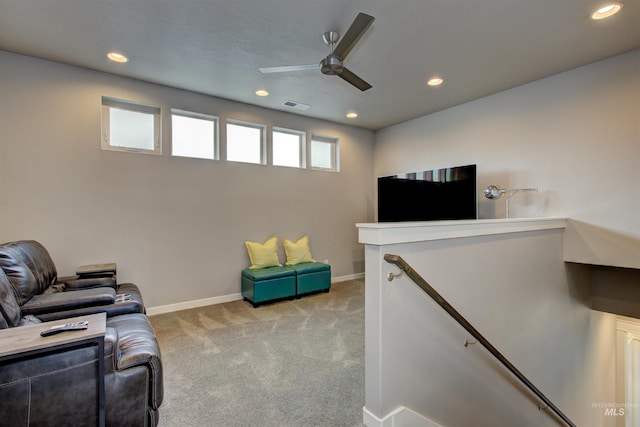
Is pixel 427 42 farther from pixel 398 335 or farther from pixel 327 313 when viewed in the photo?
pixel 327 313

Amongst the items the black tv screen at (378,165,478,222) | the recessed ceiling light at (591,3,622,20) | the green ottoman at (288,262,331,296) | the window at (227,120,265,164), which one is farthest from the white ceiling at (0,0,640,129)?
the green ottoman at (288,262,331,296)

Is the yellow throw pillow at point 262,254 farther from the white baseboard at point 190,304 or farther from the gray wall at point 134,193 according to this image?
the white baseboard at point 190,304

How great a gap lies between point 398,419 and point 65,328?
1.94 meters

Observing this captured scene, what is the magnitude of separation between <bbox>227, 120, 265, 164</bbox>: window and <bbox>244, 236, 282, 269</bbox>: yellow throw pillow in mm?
1401

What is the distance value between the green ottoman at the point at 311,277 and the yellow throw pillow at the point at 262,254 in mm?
319

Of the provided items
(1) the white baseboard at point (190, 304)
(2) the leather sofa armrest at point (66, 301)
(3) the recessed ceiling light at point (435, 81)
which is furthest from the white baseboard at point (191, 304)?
(3) the recessed ceiling light at point (435, 81)

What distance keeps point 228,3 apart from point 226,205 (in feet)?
9.00

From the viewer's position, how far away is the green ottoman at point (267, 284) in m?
4.11

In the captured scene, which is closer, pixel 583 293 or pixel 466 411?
pixel 466 411

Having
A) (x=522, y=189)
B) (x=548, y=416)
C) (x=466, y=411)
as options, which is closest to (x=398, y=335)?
(x=466, y=411)

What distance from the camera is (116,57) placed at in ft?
10.4

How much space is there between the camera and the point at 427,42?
291cm

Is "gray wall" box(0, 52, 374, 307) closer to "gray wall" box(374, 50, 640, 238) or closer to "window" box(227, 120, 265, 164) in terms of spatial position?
"window" box(227, 120, 265, 164)

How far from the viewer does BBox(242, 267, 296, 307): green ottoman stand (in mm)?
4105
